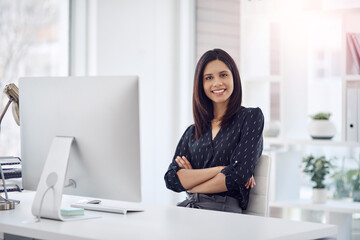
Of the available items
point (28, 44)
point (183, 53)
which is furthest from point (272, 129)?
point (28, 44)

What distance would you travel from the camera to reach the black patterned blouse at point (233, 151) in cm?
260

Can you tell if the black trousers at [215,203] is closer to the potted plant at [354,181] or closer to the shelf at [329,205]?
the shelf at [329,205]

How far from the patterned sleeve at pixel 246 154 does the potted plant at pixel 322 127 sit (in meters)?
1.15

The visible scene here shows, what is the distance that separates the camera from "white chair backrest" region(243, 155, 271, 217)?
2556 millimetres

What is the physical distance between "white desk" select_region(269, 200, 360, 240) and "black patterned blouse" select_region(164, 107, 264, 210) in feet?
3.91

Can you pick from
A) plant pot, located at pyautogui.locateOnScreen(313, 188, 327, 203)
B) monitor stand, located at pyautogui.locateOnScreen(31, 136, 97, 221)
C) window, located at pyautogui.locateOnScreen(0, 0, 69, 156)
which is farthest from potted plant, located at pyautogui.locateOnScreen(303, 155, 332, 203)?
monitor stand, located at pyautogui.locateOnScreen(31, 136, 97, 221)

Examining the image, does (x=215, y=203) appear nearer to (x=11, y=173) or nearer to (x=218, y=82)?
(x=218, y=82)

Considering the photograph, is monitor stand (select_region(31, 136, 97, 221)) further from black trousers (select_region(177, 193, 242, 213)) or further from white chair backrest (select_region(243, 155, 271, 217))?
white chair backrest (select_region(243, 155, 271, 217))

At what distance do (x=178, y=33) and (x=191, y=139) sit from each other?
220cm

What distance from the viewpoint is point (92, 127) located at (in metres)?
2.04

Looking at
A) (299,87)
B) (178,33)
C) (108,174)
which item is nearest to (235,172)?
(108,174)

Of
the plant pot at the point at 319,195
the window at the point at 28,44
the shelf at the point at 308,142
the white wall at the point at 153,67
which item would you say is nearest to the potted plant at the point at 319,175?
the plant pot at the point at 319,195

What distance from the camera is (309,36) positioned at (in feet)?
13.3

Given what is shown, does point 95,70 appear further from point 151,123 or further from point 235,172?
point 235,172
